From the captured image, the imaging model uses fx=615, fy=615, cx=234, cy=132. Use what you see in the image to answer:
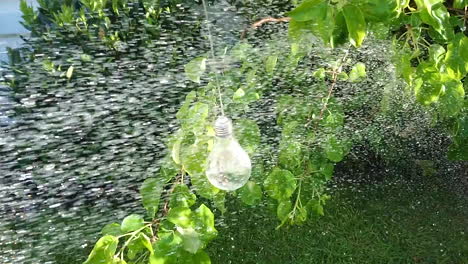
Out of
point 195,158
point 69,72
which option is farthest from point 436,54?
point 69,72

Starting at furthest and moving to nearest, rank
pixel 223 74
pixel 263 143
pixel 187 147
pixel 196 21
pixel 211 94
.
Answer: pixel 196 21, pixel 263 143, pixel 223 74, pixel 211 94, pixel 187 147

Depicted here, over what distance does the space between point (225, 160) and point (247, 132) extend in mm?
384

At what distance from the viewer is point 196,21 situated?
90.6 inches

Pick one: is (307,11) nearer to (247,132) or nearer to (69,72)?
(247,132)

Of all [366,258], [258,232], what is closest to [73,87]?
[258,232]

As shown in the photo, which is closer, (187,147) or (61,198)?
(187,147)

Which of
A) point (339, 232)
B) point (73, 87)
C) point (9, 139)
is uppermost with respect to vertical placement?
point (73, 87)

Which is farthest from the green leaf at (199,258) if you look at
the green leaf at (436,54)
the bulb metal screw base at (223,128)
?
the green leaf at (436,54)

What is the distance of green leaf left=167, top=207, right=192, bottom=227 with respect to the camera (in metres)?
1.10

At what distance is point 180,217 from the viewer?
1.11 m

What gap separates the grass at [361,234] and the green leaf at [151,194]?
0.92 meters

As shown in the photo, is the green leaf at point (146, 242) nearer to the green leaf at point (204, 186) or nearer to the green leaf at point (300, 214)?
the green leaf at point (204, 186)

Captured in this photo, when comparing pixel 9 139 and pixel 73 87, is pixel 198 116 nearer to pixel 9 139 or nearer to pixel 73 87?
pixel 73 87

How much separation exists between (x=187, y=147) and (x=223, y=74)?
1.41 ft
